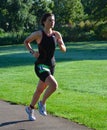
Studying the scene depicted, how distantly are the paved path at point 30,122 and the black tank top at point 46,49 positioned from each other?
3.41ft

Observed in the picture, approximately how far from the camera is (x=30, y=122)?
776 centimetres

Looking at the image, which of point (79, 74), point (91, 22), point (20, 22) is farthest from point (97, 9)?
point (79, 74)

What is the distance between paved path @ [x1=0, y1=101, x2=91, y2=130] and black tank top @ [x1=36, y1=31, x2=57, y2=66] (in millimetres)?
1039

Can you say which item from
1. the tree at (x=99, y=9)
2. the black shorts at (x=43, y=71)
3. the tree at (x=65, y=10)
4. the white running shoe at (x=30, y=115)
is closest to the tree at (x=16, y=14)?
the tree at (x=65, y=10)

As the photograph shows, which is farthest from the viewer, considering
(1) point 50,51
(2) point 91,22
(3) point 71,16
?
(3) point 71,16

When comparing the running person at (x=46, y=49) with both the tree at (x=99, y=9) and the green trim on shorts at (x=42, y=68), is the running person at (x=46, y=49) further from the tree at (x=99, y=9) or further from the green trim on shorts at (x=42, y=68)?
the tree at (x=99, y=9)

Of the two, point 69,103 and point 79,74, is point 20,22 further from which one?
point 69,103

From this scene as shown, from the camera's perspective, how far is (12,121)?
7895 millimetres

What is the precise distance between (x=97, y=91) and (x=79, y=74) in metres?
4.98

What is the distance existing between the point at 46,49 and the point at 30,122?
1.31 meters

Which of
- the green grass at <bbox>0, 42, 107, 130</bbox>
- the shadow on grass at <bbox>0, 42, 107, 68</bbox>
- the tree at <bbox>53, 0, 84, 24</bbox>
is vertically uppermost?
the green grass at <bbox>0, 42, 107, 130</bbox>

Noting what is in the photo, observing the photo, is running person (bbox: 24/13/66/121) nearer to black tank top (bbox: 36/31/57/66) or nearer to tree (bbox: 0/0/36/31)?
black tank top (bbox: 36/31/57/66)

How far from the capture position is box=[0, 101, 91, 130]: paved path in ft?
24.0

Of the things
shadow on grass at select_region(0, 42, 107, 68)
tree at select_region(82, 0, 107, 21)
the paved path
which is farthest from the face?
tree at select_region(82, 0, 107, 21)
